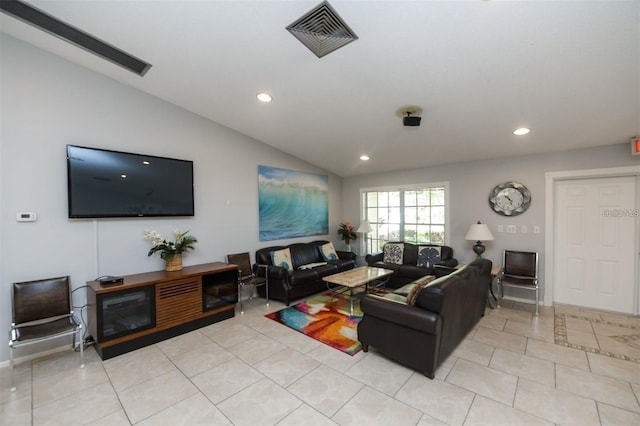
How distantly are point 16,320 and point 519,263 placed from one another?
6.27 m

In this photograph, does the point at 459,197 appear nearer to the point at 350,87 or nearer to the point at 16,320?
the point at 350,87

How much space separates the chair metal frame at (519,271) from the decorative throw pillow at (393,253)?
1669 millimetres

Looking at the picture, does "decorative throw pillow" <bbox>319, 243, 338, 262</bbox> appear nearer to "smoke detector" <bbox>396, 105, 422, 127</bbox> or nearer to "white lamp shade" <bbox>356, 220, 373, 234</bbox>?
"white lamp shade" <bbox>356, 220, 373, 234</bbox>

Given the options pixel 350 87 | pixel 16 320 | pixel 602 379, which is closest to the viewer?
pixel 602 379

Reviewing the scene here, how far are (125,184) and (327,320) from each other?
120 inches

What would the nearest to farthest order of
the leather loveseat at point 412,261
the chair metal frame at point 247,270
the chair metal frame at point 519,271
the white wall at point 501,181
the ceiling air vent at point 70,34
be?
1. the ceiling air vent at point 70,34
2. the white wall at point 501,181
3. the chair metal frame at point 519,271
4. the chair metal frame at point 247,270
5. the leather loveseat at point 412,261

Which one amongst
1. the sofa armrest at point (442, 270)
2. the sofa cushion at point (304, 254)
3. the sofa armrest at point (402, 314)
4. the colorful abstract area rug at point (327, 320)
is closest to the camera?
the sofa armrest at point (402, 314)

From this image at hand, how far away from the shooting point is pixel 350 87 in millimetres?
2873

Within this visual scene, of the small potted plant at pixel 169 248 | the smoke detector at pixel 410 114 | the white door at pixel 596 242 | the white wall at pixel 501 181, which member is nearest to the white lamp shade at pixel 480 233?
the white wall at pixel 501 181

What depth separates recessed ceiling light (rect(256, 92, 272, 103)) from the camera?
320 centimetres

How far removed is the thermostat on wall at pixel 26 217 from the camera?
2645mm

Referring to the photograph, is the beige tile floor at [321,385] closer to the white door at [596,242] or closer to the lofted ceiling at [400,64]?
the white door at [596,242]

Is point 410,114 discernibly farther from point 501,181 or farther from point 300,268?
point 300,268

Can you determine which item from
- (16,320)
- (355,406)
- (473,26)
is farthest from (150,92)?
(355,406)
